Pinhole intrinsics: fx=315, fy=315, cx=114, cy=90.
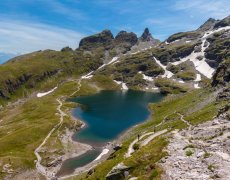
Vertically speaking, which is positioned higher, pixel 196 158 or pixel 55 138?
pixel 196 158

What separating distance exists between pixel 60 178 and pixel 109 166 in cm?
4747

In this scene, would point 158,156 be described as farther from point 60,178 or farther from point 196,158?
point 60,178

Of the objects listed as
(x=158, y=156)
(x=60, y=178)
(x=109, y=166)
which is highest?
(x=158, y=156)

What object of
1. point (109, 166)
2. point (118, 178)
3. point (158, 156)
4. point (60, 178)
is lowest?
point (60, 178)

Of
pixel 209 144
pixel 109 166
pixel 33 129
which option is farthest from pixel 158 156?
pixel 33 129

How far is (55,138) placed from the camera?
511 ft

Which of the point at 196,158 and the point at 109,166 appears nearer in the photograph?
the point at 196,158

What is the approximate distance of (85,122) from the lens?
192250 mm

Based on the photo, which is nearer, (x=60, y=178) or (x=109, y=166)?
(x=109, y=166)

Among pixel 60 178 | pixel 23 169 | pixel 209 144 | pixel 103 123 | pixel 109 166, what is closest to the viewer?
pixel 209 144

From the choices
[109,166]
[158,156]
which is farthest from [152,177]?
[109,166]

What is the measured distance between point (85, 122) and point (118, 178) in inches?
5871

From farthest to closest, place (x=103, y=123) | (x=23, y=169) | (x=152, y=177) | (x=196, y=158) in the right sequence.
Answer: (x=103, y=123), (x=23, y=169), (x=196, y=158), (x=152, y=177)

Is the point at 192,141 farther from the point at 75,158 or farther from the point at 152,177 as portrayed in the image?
the point at 75,158
